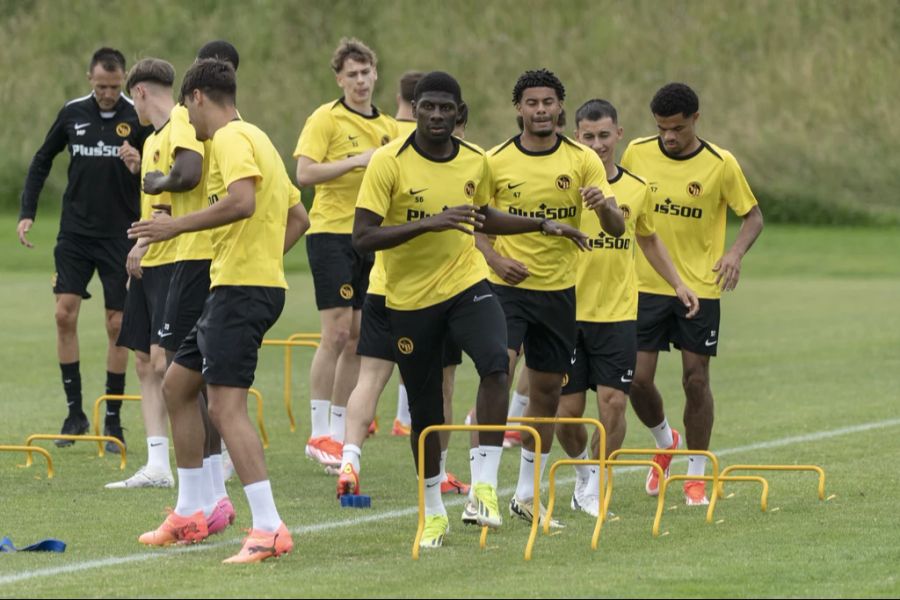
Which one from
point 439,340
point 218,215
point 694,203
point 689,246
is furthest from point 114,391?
point 218,215

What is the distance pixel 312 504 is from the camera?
34.4ft

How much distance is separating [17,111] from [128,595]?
49.2 m

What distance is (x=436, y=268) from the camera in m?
9.05

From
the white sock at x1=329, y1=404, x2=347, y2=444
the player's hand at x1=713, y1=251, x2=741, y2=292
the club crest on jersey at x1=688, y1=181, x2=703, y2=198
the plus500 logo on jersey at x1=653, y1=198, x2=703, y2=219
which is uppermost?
the club crest on jersey at x1=688, y1=181, x2=703, y2=198

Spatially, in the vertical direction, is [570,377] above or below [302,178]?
below

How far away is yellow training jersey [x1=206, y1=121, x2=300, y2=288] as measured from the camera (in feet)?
27.9

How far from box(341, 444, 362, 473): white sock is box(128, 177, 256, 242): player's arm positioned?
2629 millimetres

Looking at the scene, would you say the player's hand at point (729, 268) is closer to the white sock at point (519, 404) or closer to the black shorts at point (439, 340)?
the white sock at point (519, 404)

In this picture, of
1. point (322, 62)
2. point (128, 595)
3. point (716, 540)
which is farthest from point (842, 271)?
point (128, 595)

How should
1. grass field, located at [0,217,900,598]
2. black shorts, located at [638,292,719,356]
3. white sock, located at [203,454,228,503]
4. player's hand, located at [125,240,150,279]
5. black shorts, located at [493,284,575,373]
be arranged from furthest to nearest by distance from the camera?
black shorts, located at [638,292,719,356] → player's hand, located at [125,240,150,279] → black shorts, located at [493,284,575,373] → white sock, located at [203,454,228,503] → grass field, located at [0,217,900,598]

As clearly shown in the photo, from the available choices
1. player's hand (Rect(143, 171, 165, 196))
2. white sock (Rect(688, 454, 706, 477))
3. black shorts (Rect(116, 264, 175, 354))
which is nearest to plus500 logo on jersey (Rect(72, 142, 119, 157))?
black shorts (Rect(116, 264, 175, 354))

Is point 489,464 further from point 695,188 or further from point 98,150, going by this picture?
point 98,150

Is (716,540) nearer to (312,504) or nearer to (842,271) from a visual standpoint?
(312,504)

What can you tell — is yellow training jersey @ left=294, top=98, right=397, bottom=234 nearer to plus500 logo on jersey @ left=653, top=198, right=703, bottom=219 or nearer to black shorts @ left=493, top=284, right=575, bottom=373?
plus500 logo on jersey @ left=653, top=198, right=703, bottom=219
